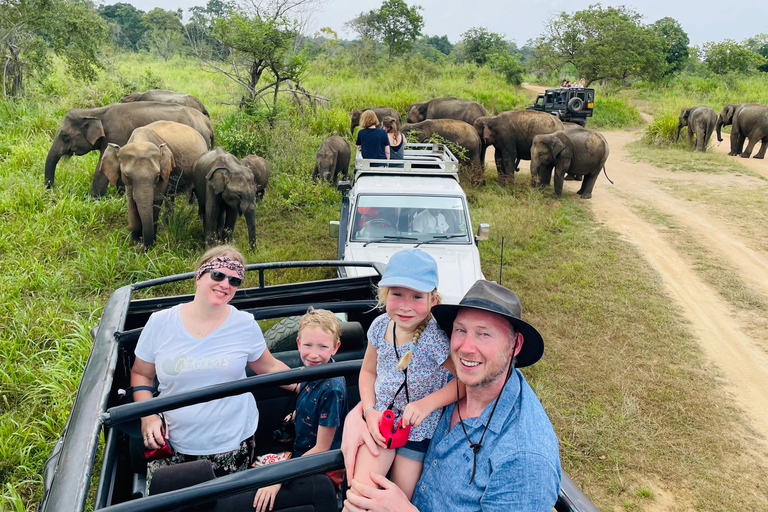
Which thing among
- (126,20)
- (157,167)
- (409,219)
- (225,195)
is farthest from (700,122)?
(126,20)

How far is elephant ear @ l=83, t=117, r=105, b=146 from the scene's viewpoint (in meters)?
8.98

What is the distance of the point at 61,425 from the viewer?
162 inches

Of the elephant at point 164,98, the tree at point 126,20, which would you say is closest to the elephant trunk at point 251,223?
the elephant at point 164,98

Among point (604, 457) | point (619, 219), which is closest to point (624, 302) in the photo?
point (604, 457)

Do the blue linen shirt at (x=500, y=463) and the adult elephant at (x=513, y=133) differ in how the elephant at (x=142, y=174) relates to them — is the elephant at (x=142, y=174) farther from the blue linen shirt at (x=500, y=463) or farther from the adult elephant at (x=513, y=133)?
the adult elephant at (x=513, y=133)

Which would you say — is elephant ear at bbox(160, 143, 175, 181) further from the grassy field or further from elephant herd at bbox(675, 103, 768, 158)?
elephant herd at bbox(675, 103, 768, 158)

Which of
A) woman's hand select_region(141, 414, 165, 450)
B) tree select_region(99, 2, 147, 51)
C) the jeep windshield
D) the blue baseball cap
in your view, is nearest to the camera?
the blue baseball cap

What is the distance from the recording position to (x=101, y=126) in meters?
9.09

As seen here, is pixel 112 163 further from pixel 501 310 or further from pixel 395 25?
pixel 395 25

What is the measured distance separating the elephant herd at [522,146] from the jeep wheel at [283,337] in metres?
6.76

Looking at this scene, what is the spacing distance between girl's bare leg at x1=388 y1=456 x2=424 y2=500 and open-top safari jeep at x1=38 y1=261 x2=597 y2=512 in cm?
25

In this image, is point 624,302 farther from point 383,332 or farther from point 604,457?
point 383,332

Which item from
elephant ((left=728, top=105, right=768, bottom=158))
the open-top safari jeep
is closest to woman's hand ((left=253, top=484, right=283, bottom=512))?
the open-top safari jeep

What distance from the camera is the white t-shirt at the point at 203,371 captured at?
2.45m
